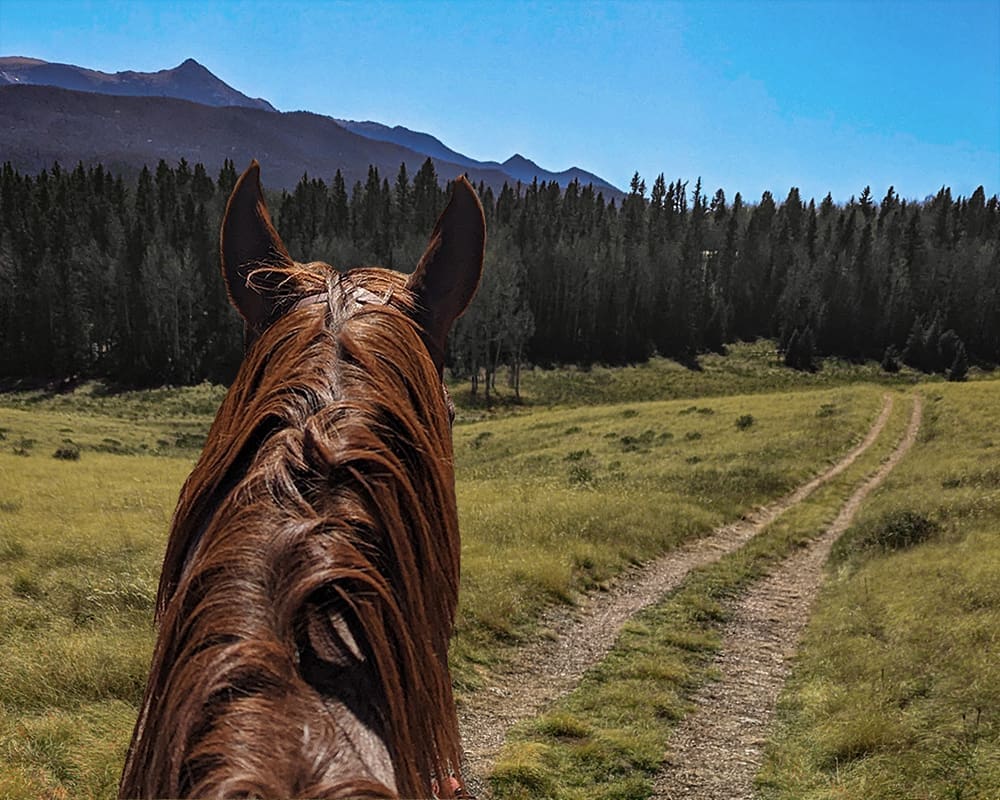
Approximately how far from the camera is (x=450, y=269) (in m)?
1.64

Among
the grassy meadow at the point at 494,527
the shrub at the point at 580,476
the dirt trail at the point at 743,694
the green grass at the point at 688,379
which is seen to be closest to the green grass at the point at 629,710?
the grassy meadow at the point at 494,527

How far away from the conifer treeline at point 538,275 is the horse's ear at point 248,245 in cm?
4468

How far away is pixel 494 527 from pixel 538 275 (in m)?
57.4

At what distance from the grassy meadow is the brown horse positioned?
A: 3405mm

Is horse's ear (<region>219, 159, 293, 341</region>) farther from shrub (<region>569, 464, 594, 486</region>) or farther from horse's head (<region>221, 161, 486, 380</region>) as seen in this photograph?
shrub (<region>569, 464, 594, 486</region>)

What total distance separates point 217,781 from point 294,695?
0.11m

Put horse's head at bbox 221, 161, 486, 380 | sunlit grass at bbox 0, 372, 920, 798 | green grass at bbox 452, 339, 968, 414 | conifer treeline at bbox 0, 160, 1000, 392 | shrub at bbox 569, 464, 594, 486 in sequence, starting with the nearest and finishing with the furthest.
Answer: horse's head at bbox 221, 161, 486, 380 → sunlit grass at bbox 0, 372, 920, 798 → shrub at bbox 569, 464, 594, 486 → green grass at bbox 452, 339, 968, 414 → conifer treeline at bbox 0, 160, 1000, 392

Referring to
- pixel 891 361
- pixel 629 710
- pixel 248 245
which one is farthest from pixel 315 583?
pixel 891 361

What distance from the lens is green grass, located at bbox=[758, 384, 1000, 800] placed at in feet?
14.7

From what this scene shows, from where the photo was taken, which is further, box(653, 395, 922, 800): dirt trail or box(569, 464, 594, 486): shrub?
box(569, 464, 594, 486): shrub

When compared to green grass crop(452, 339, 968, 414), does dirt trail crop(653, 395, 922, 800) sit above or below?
below

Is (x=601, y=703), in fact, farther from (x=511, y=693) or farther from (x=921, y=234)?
(x=921, y=234)

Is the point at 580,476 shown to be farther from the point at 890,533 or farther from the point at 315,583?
the point at 315,583

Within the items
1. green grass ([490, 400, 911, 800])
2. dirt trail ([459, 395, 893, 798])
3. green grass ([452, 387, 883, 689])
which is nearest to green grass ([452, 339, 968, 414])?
green grass ([452, 387, 883, 689])
